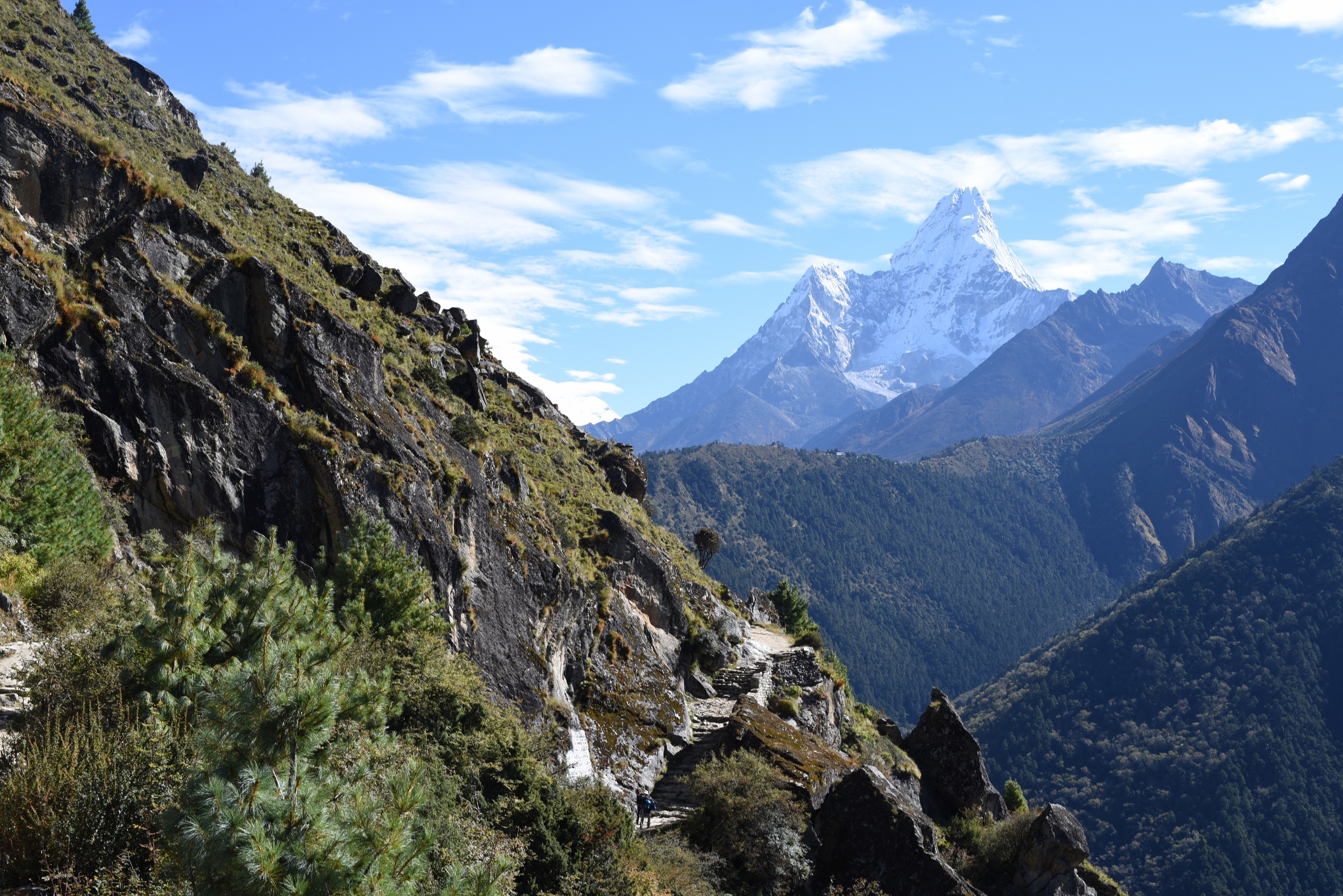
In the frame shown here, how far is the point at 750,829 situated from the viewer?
25.7 metres

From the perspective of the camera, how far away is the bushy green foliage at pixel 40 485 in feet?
60.4

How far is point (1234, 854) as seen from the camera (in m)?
161

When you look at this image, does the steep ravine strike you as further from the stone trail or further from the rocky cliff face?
the stone trail

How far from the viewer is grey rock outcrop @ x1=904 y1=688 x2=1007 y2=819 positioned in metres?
43.2

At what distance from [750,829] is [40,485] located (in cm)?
2043

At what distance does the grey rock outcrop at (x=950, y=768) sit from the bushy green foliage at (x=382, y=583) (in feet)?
100.0

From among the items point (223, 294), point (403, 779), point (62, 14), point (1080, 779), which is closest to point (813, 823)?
point (403, 779)

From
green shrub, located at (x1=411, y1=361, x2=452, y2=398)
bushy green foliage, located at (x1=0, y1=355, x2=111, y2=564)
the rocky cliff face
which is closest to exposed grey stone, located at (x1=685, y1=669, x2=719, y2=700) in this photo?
the rocky cliff face

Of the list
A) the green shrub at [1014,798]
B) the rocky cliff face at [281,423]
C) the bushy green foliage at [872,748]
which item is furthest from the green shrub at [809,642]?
the rocky cliff face at [281,423]

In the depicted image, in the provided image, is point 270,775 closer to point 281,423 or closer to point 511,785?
point 511,785

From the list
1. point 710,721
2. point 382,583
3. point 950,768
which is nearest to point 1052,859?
point 950,768

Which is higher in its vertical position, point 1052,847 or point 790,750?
point 790,750

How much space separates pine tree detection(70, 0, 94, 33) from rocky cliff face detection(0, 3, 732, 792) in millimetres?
29638

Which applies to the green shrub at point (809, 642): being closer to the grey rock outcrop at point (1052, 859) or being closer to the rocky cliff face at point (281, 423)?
the rocky cliff face at point (281, 423)
